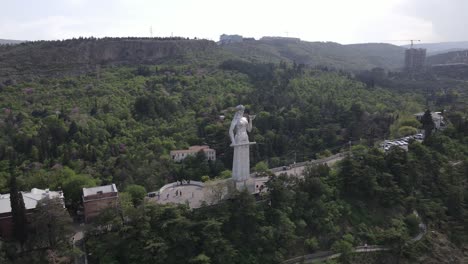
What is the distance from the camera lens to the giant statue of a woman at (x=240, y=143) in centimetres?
3097

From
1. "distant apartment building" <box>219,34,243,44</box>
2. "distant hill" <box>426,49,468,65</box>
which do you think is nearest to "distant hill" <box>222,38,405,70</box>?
"distant apartment building" <box>219,34,243,44</box>

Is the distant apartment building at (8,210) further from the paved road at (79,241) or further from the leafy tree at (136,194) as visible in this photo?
the leafy tree at (136,194)

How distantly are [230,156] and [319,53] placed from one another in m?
106

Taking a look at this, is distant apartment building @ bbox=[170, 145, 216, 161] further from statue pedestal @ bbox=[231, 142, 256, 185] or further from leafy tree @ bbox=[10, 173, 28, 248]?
leafy tree @ bbox=[10, 173, 28, 248]

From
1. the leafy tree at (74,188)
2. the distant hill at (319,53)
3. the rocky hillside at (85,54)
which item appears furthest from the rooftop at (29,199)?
the distant hill at (319,53)

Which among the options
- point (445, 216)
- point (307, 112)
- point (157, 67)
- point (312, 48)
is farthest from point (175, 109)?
point (312, 48)

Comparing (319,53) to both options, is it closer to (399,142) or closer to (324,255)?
(399,142)

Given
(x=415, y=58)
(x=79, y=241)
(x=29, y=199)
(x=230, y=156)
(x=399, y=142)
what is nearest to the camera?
(x=79, y=241)

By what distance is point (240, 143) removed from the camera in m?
31.0

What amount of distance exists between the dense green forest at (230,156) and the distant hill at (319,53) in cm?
4098

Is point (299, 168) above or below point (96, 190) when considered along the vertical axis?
below

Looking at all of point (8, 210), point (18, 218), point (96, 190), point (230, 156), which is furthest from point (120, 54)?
point (18, 218)

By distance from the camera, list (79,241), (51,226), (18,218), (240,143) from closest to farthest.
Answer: (51,226)
(18,218)
(79,241)
(240,143)

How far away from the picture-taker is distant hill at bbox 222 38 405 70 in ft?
410
